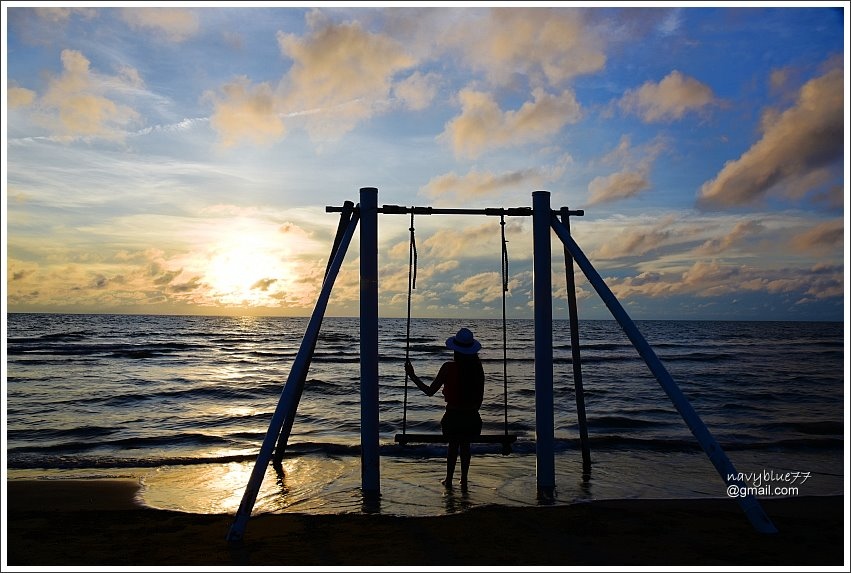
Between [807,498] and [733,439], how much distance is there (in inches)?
224

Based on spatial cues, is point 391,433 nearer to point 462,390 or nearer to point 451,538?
point 462,390

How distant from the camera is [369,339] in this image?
254 inches

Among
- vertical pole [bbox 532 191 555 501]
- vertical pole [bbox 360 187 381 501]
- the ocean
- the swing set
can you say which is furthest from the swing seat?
the ocean

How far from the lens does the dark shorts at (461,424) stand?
6746 millimetres

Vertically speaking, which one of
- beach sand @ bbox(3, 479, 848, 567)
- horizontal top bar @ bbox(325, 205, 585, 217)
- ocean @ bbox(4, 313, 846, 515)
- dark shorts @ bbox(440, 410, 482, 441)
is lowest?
ocean @ bbox(4, 313, 846, 515)

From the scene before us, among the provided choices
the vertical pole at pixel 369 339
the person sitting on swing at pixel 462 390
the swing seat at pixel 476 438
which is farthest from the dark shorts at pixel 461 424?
the vertical pole at pixel 369 339

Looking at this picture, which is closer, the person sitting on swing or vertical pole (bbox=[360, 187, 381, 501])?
vertical pole (bbox=[360, 187, 381, 501])

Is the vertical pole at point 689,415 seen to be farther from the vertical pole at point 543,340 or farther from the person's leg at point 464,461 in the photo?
the person's leg at point 464,461

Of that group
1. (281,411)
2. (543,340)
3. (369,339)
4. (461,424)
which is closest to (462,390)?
(461,424)

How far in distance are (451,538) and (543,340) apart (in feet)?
7.97

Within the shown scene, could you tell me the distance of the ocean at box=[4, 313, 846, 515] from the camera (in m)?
7.56

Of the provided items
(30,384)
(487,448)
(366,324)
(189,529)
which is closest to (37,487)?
(189,529)

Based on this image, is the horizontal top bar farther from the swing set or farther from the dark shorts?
the dark shorts

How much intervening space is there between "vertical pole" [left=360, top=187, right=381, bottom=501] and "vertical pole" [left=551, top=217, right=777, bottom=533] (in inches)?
82.6
